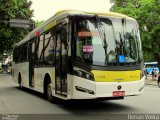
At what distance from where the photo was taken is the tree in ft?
Answer: 113

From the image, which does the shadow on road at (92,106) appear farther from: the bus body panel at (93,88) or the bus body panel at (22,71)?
the bus body panel at (22,71)

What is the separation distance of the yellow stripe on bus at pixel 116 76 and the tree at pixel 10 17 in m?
23.5

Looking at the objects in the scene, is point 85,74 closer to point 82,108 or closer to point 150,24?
point 82,108

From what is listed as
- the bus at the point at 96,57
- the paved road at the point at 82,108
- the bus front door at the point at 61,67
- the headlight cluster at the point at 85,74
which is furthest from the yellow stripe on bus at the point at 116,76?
the bus front door at the point at 61,67

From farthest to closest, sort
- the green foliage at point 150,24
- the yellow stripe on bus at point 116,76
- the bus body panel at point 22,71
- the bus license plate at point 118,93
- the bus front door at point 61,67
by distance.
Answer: the green foliage at point 150,24, the bus body panel at point 22,71, the bus front door at point 61,67, the bus license plate at point 118,93, the yellow stripe on bus at point 116,76

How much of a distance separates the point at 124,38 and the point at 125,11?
99.6 ft

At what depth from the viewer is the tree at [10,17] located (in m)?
34.4

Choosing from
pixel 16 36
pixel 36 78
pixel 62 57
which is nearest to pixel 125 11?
pixel 16 36

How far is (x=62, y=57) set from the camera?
12.0 meters

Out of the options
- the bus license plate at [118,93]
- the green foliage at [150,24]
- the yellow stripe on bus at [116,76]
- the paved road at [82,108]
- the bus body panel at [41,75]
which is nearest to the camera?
the yellow stripe on bus at [116,76]

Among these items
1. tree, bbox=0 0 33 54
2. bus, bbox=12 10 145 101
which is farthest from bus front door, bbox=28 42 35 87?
tree, bbox=0 0 33 54

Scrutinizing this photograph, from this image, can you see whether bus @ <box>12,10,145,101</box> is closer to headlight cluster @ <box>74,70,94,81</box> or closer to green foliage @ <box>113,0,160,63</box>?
headlight cluster @ <box>74,70,94,81</box>

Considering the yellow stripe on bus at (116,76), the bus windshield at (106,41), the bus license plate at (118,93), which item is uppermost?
the bus windshield at (106,41)

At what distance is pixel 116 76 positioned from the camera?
1105 centimetres
